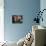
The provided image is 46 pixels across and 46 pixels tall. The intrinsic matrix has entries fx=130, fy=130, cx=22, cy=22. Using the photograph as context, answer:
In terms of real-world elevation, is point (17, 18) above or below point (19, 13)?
below

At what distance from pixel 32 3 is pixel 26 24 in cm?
86

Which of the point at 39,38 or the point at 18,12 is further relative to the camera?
the point at 18,12

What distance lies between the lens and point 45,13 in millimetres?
4348

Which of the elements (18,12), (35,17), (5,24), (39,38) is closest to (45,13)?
(35,17)

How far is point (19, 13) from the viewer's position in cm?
511

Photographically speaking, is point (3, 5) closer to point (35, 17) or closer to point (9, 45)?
point (35, 17)

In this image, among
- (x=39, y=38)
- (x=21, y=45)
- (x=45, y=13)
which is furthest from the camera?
(x=45, y=13)

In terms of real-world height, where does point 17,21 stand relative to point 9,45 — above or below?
above

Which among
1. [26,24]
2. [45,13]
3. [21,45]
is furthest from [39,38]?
[26,24]

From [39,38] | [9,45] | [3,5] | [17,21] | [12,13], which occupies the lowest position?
[9,45]

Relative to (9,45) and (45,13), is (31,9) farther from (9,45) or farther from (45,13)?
(9,45)

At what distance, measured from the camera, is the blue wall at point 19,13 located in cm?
506

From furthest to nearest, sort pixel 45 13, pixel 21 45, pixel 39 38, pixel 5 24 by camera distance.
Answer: pixel 5 24
pixel 45 13
pixel 21 45
pixel 39 38

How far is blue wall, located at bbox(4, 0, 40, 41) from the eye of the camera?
5059 mm
